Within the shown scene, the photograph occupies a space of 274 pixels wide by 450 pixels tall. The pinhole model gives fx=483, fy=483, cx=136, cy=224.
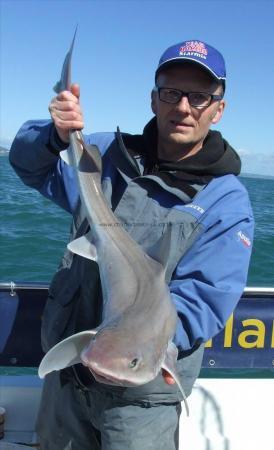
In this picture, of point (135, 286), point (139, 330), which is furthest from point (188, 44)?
point (139, 330)

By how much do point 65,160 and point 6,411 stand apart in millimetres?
2321

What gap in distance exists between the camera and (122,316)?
1.92 meters

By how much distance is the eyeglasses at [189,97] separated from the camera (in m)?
2.85

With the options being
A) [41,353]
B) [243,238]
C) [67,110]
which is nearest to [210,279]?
[243,238]

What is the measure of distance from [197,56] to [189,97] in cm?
25

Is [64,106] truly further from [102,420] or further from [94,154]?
[102,420]

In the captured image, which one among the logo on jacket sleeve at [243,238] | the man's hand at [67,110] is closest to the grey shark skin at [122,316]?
the man's hand at [67,110]

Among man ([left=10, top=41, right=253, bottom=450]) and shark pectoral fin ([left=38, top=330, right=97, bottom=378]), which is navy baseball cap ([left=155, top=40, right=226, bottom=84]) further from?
shark pectoral fin ([left=38, top=330, right=97, bottom=378])

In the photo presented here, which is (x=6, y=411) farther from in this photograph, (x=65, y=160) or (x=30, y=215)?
(x=30, y=215)

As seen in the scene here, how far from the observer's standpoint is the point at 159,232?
8.58 feet

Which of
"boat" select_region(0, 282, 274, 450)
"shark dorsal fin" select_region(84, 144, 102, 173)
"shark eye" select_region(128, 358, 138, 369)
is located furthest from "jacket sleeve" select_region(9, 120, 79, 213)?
"shark eye" select_region(128, 358, 138, 369)

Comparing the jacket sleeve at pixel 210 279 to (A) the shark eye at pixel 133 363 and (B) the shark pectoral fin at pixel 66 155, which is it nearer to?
(A) the shark eye at pixel 133 363

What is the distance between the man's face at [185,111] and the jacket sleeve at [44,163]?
0.64 meters

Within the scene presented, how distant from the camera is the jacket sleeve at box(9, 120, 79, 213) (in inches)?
114
